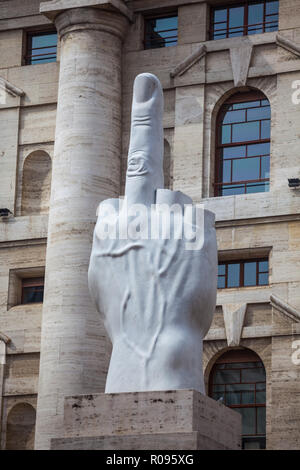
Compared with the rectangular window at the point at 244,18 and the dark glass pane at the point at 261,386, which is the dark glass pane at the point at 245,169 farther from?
the dark glass pane at the point at 261,386

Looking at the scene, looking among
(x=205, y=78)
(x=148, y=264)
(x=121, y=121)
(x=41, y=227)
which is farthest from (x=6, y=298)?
(x=148, y=264)

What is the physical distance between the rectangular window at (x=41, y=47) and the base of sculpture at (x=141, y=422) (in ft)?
55.0

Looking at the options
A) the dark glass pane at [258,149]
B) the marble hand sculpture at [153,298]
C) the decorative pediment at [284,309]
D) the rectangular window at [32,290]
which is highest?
the dark glass pane at [258,149]

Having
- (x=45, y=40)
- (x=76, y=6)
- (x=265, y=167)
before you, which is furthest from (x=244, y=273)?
(x=45, y=40)

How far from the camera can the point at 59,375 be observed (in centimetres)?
2819

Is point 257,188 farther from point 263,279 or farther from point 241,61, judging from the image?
point 241,61

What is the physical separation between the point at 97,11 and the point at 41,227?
192 inches

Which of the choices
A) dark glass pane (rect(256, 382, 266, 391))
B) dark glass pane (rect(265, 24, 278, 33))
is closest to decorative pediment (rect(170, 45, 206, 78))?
dark glass pane (rect(265, 24, 278, 33))

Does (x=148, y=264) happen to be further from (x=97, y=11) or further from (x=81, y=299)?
(x=97, y=11)

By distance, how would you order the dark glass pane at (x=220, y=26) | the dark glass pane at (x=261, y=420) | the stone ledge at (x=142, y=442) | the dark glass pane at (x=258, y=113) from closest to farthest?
the stone ledge at (x=142, y=442)
the dark glass pane at (x=261, y=420)
the dark glass pane at (x=258, y=113)
the dark glass pane at (x=220, y=26)

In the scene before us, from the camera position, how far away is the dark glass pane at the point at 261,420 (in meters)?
27.8

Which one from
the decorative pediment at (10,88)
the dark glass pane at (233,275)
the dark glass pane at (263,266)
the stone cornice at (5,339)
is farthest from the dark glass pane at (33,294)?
the dark glass pane at (263,266)

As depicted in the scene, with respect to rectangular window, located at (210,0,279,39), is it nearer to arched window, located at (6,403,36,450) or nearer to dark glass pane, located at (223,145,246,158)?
dark glass pane, located at (223,145,246,158)

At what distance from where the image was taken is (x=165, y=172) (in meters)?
30.3
